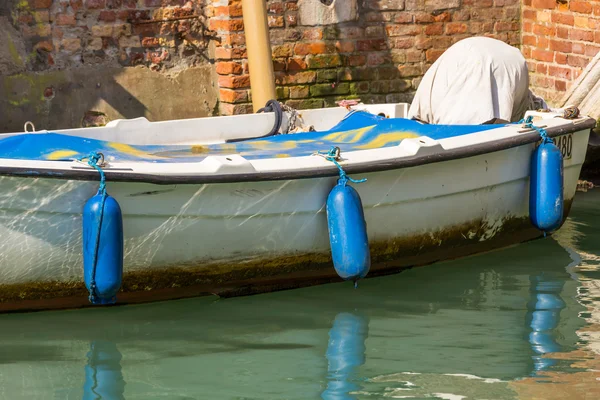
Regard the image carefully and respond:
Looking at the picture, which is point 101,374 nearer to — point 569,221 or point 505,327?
point 505,327

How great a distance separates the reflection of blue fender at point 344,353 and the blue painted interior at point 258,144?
1069mm

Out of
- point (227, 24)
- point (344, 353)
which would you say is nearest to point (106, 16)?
point (227, 24)

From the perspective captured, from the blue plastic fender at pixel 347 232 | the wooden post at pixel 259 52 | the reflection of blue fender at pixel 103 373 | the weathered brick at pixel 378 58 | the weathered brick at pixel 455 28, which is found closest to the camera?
the reflection of blue fender at pixel 103 373

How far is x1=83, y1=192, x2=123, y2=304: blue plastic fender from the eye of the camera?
427cm

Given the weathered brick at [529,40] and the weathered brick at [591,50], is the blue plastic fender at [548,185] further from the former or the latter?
→ the weathered brick at [529,40]

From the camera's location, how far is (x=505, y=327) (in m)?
4.53

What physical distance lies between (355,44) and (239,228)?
317 centimetres

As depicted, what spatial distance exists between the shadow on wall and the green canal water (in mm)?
2453

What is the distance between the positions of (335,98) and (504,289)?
280 cm

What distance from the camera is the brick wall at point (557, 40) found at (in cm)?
752

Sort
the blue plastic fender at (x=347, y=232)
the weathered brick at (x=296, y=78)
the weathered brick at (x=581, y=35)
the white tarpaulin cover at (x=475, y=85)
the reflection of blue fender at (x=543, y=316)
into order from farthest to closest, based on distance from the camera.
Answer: the weathered brick at (x=581, y=35) < the weathered brick at (x=296, y=78) < the white tarpaulin cover at (x=475, y=85) < the blue plastic fender at (x=347, y=232) < the reflection of blue fender at (x=543, y=316)

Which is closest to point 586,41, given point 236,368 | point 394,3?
point 394,3

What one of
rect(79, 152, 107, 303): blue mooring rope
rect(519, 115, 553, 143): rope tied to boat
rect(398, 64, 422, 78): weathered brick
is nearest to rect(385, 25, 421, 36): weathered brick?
rect(398, 64, 422, 78): weathered brick

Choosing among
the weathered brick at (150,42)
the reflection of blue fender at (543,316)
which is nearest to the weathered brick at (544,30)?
the weathered brick at (150,42)
